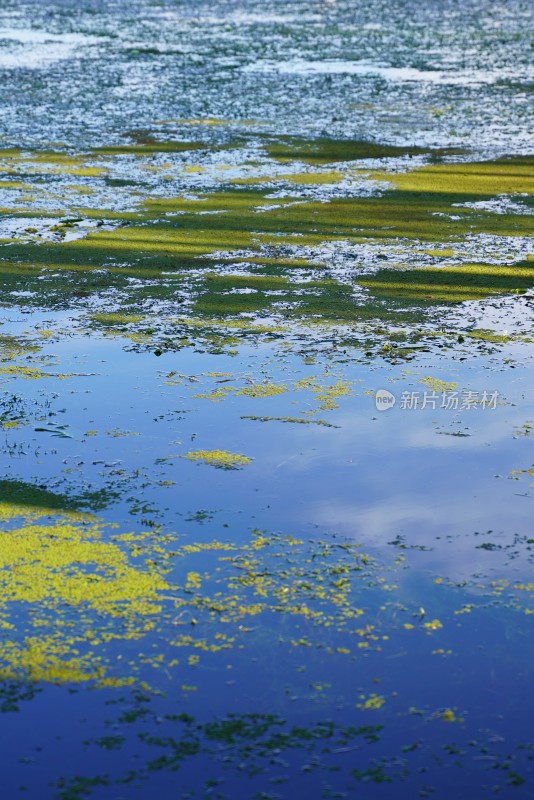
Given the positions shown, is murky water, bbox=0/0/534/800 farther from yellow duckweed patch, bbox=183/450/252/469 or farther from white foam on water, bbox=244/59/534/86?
white foam on water, bbox=244/59/534/86

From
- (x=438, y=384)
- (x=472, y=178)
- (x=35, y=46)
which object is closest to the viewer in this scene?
(x=438, y=384)

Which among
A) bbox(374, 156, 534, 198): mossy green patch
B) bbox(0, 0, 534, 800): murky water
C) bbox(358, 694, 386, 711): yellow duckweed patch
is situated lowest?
bbox(358, 694, 386, 711): yellow duckweed patch

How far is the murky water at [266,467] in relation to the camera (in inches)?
125

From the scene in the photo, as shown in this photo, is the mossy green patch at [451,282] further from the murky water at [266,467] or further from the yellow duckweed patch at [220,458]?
the yellow duckweed patch at [220,458]

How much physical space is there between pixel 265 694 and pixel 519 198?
6.55 m

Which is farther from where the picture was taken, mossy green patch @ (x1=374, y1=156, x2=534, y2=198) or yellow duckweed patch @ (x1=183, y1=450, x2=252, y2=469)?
mossy green patch @ (x1=374, y1=156, x2=534, y2=198)

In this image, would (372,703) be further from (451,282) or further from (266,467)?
(451,282)

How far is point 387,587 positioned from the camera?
386cm

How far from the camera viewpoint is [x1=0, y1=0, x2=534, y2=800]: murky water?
317 centimetres

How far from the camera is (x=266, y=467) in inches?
187

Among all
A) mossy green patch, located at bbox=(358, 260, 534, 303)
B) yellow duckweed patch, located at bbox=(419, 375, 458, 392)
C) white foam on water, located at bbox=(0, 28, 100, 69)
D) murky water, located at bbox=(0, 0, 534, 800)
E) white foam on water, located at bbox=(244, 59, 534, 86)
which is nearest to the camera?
murky water, located at bbox=(0, 0, 534, 800)

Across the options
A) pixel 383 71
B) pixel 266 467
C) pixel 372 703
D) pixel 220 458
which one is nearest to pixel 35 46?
pixel 383 71

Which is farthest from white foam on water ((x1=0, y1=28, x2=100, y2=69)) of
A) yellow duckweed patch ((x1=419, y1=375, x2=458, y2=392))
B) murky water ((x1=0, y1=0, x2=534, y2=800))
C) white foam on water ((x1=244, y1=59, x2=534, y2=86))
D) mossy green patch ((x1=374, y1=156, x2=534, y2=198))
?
yellow duckweed patch ((x1=419, y1=375, x2=458, y2=392))

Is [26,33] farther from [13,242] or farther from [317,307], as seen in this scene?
[317,307]
